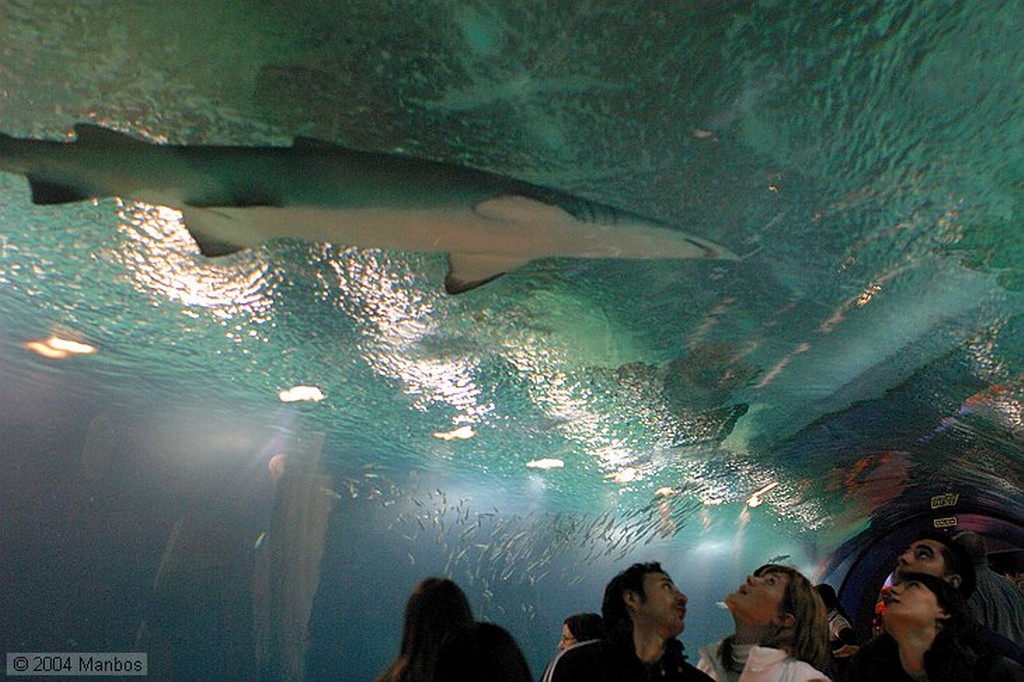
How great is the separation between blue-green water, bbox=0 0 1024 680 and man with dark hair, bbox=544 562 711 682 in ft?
7.42

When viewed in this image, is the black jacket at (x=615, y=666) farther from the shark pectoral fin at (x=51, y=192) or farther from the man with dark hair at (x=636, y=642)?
the shark pectoral fin at (x=51, y=192)

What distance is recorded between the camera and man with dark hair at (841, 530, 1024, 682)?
9.18ft

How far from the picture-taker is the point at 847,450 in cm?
938

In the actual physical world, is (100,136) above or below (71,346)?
below

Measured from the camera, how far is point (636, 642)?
2.94m

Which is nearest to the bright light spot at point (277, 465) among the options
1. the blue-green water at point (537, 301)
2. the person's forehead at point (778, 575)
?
the blue-green water at point (537, 301)

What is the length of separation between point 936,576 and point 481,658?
6.07 ft

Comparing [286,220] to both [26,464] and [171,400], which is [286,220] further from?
[26,464]

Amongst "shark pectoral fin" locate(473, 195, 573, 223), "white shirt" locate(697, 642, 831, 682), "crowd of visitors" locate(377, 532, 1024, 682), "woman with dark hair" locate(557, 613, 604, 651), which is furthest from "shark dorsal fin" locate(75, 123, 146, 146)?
"white shirt" locate(697, 642, 831, 682)

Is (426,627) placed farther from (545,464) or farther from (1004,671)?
(545,464)

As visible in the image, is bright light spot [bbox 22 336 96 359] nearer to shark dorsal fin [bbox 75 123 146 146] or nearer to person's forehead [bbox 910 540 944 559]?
shark dorsal fin [bbox 75 123 146 146]

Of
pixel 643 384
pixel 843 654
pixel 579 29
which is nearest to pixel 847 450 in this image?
pixel 643 384

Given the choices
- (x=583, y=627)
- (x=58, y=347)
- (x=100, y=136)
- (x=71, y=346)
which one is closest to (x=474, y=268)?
(x=100, y=136)

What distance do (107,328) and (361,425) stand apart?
3556 mm
